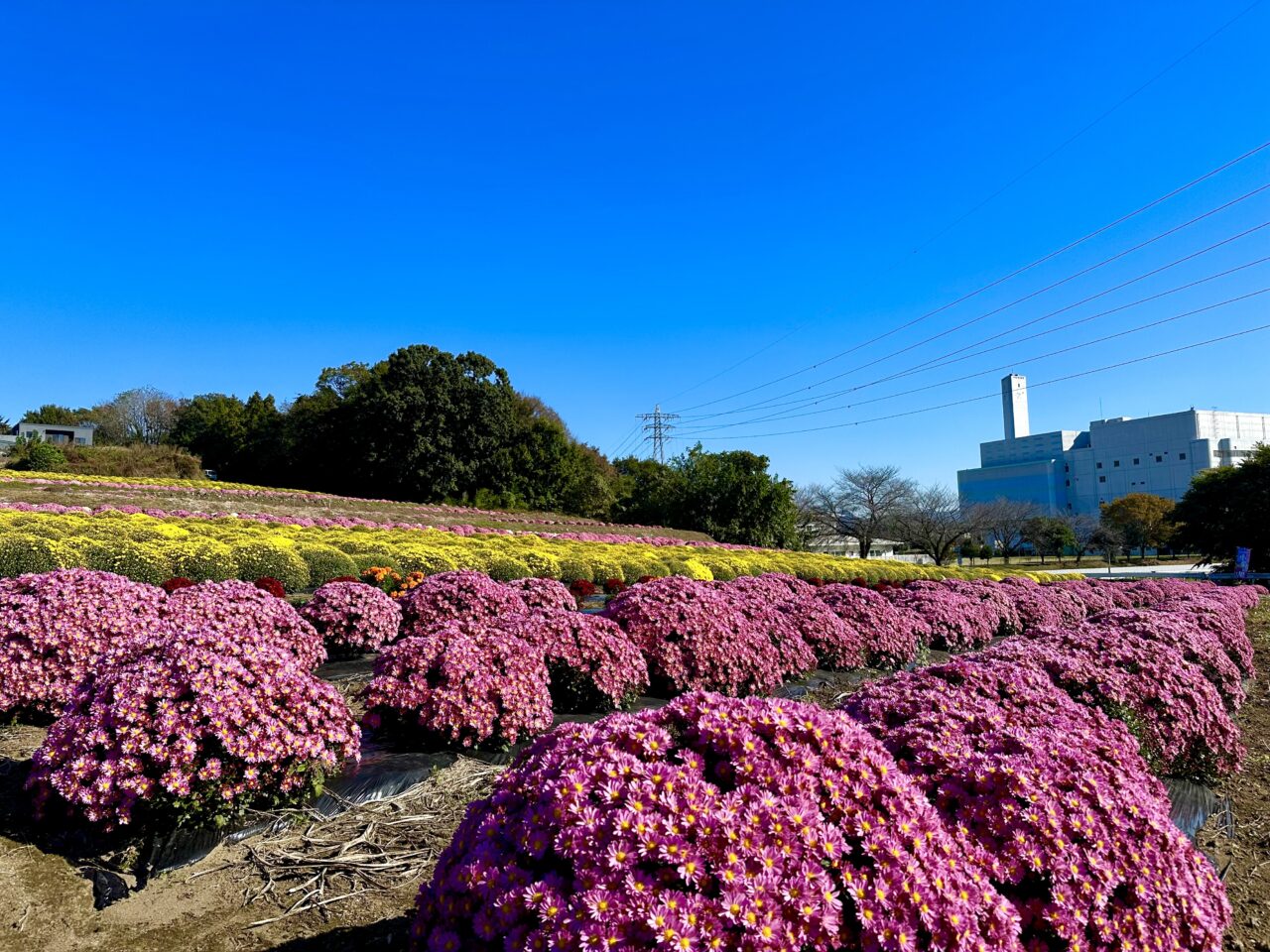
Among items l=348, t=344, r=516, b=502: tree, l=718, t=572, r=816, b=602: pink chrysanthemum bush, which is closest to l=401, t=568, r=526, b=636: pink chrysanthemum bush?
l=718, t=572, r=816, b=602: pink chrysanthemum bush

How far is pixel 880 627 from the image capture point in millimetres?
7426

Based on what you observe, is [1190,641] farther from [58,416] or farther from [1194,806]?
[58,416]

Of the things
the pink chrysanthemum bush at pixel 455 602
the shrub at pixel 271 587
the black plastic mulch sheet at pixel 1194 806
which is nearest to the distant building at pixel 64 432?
the shrub at pixel 271 587

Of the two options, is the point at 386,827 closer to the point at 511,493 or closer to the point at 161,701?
the point at 161,701

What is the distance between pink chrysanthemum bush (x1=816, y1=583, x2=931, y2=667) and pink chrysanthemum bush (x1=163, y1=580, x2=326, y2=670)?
505 cm

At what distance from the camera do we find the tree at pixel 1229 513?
28625 mm

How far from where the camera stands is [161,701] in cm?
310

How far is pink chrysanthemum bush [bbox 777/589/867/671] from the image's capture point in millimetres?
6824

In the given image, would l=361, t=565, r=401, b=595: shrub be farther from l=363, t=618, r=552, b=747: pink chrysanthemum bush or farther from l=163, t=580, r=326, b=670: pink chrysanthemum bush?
l=363, t=618, r=552, b=747: pink chrysanthemum bush

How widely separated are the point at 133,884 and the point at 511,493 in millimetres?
34571

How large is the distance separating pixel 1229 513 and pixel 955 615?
95.8ft

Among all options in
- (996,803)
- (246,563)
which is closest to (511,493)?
(246,563)

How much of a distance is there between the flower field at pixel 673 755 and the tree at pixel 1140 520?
57.2m

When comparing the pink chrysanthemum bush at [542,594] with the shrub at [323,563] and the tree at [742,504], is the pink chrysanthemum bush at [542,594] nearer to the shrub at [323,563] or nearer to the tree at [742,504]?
the shrub at [323,563]
